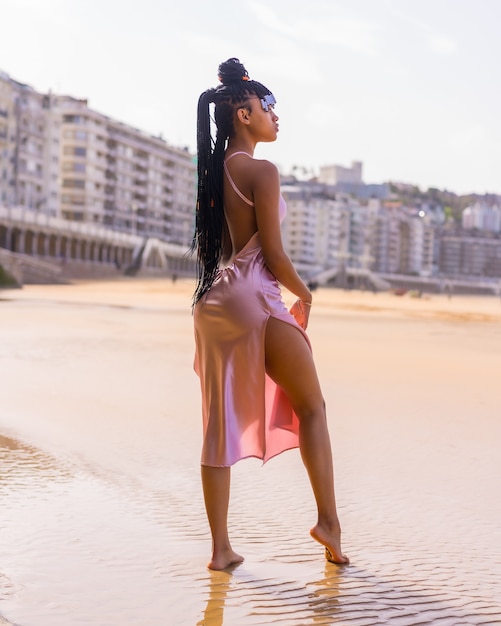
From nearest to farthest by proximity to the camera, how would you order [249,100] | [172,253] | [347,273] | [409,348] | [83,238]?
[249,100]
[409,348]
[83,238]
[172,253]
[347,273]

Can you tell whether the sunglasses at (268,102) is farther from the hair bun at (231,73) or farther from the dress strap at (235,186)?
the dress strap at (235,186)

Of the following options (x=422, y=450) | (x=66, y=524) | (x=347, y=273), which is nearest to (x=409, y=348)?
(x=422, y=450)

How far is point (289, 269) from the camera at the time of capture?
3646 millimetres

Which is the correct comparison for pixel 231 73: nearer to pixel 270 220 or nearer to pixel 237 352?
pixel 270 220

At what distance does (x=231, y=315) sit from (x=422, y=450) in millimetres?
2969

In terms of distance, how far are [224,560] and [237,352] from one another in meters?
0.75

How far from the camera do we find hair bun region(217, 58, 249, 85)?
3.85 meters

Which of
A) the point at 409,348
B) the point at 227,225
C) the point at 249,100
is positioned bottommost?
the point at 409,348

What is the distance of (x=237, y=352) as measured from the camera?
357cm

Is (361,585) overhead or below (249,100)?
below

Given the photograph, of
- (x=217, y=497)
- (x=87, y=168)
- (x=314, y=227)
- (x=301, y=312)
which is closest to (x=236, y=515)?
(x=217, y=497)

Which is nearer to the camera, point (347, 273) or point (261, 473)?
point (261, 473)

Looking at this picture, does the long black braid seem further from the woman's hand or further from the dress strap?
the woman's hand

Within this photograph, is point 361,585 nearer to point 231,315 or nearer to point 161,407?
point 231,315
